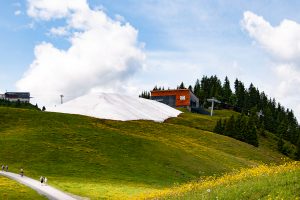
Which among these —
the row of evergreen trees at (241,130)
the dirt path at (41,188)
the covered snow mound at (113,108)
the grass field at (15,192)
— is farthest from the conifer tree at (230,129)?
the grass field at (15,192)

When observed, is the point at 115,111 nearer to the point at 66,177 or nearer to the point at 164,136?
the point at 164,136

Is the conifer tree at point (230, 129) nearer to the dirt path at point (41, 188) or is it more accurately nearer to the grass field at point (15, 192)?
the dirt path at point (41, 188)

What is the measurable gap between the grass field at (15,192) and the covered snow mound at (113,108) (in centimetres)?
7205

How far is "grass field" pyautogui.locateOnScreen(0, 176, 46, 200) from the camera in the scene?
3909 centimetres

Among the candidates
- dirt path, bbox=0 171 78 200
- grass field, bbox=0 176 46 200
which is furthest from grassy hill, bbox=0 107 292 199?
grass field, bbox=0 176 46 200

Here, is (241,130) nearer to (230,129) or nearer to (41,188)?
(230,129)

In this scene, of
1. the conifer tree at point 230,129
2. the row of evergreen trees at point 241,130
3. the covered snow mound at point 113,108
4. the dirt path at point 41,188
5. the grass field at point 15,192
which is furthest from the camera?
the conifer tree at point 230,129

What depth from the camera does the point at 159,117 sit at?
474 feet

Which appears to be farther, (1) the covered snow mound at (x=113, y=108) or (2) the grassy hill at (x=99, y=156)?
(1) the covered snow mound at (x=113, y=108)

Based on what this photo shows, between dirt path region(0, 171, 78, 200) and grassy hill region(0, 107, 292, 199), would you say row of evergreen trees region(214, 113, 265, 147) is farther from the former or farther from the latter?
dirt path region(0, 171, 78, 200)

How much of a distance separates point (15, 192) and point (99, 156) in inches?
1196

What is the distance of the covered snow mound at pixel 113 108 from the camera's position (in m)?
122

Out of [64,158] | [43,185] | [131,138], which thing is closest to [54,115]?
[131,138]

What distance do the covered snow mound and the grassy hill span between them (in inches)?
538
